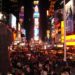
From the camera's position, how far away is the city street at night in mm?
4605

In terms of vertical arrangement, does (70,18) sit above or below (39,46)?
above

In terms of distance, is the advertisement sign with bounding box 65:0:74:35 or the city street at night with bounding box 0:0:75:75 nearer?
the city street at night with bounding box 0:0:75:75

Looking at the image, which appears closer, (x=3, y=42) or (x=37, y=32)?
(x=3, y=42)

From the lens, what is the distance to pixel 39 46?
6234 centimetres

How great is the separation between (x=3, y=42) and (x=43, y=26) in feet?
554

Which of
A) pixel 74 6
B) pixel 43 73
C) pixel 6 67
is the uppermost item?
pixel 74 6

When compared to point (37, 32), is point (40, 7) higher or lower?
higher

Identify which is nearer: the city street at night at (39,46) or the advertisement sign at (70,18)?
the city street at night at (39,46)

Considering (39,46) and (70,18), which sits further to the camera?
(39,46)

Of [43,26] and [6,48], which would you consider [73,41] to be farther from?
[43,26]

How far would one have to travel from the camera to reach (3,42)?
176 inches

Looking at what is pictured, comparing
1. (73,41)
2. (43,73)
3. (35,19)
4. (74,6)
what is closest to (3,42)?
(43,73)

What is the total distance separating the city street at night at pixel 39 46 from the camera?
461 centimetres

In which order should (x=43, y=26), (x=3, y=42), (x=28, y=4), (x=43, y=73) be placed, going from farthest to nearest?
(x=28, y=4)
(x=43, y=26)
(x=43, y=73)
(x=3, y=42)
